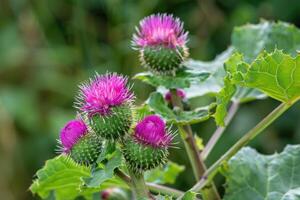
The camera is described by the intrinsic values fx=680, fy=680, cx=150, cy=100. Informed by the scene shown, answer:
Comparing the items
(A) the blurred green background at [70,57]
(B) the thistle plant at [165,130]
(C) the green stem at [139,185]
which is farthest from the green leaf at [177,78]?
(A) the blurred green background at [70,57]

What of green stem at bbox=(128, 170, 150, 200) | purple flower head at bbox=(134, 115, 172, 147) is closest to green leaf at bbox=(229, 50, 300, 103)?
purple flower head at bbox=(134, 115, 172, 147)

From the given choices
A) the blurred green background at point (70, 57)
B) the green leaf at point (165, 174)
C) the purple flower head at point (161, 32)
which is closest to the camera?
the purple flower head at point (161, 32)

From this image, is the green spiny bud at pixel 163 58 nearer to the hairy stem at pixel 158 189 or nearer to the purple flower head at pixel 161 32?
the purple flower head at pixel 161 32

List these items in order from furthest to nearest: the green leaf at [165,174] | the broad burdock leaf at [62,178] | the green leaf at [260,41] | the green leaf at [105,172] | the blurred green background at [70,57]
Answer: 1. the blurred green background at [70,57]
2. the green leaf at [260,41]
3. the green leaf at [165,174]
4. the broad burdock leaf at [62,178]
5. the green leaf at [105,172]

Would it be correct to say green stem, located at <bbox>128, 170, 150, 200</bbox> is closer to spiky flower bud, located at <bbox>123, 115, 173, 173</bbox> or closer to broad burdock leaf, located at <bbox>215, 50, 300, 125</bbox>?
spiky flower bud, located at <bbox>123, 115, 173, 173</bbox>

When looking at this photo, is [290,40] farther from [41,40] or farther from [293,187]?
[41,40]

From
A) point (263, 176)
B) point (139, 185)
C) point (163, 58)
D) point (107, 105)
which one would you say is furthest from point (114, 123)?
point (263, 176)

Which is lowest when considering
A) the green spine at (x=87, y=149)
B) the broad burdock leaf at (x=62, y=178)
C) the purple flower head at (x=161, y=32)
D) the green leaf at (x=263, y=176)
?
the green leaf at (x=263, y=176)
